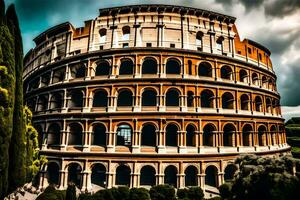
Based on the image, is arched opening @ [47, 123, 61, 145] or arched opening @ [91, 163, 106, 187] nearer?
arched opening @ [91, 163, 106, 187]

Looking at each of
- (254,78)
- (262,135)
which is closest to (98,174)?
(262,135)

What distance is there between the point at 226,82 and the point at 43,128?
65.5 feet

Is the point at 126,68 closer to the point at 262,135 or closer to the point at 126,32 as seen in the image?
the point at 126,32

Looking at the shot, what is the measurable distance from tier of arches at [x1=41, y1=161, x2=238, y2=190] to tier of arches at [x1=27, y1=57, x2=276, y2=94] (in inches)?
344

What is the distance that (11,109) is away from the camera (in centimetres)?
966

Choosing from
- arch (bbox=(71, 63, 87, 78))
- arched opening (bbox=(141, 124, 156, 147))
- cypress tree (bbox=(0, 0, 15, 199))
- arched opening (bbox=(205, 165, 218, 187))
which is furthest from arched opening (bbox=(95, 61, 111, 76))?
arched opening (bbox=(205, 165, 218, 187))

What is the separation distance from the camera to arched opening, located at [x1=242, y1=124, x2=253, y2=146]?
67.3 ft

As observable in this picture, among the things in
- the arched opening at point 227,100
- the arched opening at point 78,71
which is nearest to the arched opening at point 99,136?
the arched opening at point 78,71

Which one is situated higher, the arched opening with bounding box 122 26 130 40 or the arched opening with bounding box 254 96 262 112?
the arched opening with bounding box 122 26 130 40

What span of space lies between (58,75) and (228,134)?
20.1 metres

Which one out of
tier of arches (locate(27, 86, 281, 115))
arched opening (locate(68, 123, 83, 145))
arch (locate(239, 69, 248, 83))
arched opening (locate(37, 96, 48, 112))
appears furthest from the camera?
arched opening (locate(37, 96, 48, 112))

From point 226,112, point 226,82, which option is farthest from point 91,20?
point 226,112

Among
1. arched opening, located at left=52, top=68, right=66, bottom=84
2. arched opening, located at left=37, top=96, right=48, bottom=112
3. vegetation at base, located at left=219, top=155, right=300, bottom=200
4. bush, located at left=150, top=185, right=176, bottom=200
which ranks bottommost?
bush, located at left=150, top=185, right=176, bottom=200

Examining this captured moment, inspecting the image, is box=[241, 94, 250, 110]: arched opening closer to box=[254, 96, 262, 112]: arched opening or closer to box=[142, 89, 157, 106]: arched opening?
box=[254, 96, 262, 112]: arched opening
